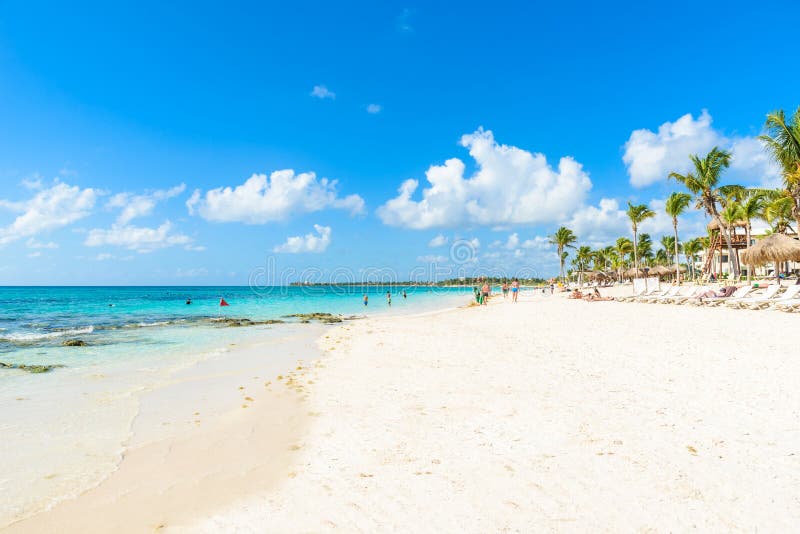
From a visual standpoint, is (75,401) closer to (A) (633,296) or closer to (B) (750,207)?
(A) (633,296)

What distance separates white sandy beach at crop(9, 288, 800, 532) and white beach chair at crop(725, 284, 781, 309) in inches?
469

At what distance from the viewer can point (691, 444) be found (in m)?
4.53

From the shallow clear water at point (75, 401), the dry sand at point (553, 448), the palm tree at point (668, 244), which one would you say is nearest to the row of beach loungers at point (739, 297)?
the dry sand at point (553, 448)

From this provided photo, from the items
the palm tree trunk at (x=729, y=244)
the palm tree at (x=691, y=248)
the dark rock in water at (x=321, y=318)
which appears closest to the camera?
the dark rock in water at (x=321, y=318)

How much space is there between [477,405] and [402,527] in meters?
3.35

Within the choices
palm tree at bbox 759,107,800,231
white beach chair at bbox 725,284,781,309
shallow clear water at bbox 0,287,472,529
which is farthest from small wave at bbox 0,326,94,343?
palm tree at bbox 759,107,800,231

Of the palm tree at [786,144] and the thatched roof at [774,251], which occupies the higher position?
the palm tree at [786,144]

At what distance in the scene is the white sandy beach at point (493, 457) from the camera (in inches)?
136

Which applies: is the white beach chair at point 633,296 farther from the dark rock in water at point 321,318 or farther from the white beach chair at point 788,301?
the dark rock in water at point 321,318

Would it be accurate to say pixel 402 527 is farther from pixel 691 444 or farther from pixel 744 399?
pixel 744 399

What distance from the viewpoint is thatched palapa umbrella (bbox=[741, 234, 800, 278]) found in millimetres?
23562

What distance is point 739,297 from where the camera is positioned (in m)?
20.5

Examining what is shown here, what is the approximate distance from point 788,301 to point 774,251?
9304mm

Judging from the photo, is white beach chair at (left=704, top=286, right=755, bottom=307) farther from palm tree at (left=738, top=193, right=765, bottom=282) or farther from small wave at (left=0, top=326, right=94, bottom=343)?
small wave at (left=0, top=326, right=94, bottom=343)
